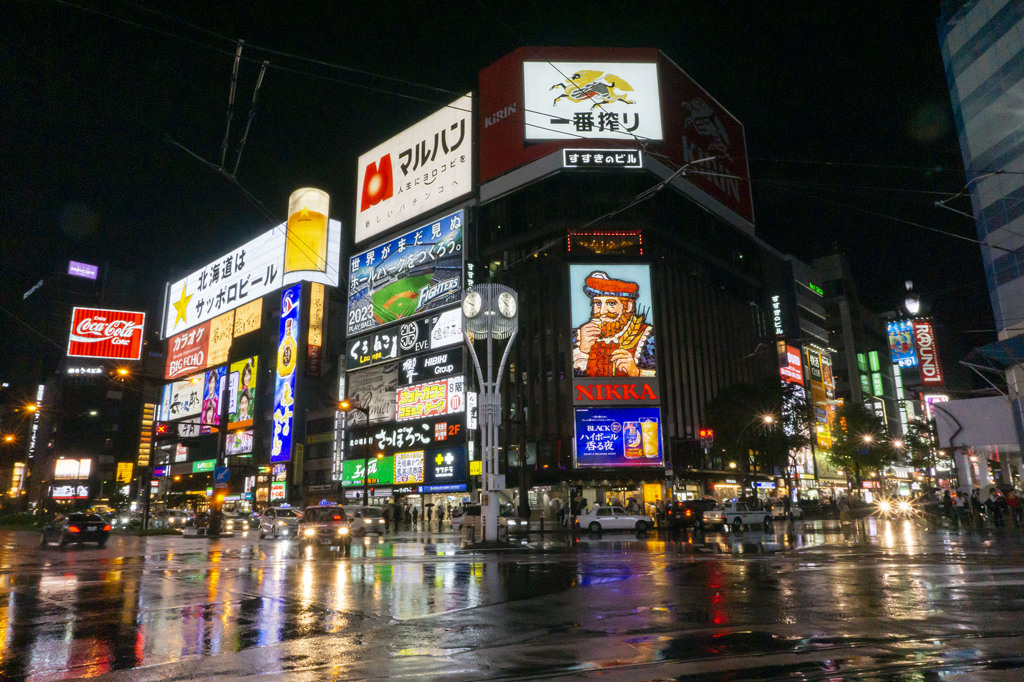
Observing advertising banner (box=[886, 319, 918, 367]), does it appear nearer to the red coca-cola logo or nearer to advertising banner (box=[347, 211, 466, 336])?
advertising banner (box=[347, 211, 466, 336])

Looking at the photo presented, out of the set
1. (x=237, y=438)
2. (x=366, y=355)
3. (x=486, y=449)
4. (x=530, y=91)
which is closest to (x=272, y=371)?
(x=237, y=438)

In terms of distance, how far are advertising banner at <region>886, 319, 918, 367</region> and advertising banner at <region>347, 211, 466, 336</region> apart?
225 ft

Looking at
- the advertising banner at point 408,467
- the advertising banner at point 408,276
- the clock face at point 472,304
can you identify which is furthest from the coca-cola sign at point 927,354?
the clock face at point 472,304

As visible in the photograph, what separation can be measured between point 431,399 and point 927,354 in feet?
149

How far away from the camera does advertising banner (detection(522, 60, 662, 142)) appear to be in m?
59.6

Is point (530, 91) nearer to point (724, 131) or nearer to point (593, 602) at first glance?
point (724, 131)

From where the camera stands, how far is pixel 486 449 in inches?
989

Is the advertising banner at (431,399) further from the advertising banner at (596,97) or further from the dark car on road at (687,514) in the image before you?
the dark car on road at (687,514)

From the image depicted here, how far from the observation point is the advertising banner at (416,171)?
6266 cm

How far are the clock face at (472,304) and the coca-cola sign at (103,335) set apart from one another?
168ft

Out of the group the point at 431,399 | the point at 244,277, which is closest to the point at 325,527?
the point at 431,399

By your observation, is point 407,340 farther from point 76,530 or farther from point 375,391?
point 76,530

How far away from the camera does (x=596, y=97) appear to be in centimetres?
5981

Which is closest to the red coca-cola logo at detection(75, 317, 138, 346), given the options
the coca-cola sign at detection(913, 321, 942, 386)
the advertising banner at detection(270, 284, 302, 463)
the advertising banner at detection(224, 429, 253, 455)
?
the advertising banner at detection(270, 284, 302, 463)
